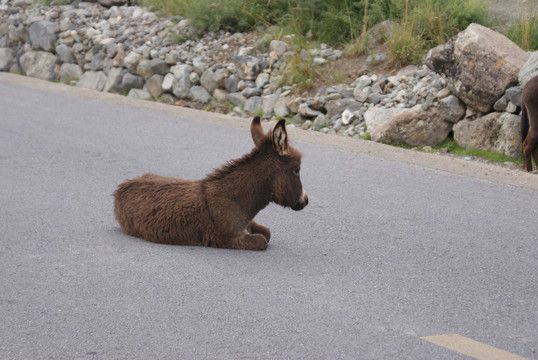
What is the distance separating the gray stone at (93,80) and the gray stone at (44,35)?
5.43 feet

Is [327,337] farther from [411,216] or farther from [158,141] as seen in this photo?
[158,141]

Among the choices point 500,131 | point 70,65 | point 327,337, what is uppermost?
point 327,337

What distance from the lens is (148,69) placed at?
15328mm

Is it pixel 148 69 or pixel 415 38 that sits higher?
pixel 415 38

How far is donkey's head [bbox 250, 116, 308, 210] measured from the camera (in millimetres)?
5805

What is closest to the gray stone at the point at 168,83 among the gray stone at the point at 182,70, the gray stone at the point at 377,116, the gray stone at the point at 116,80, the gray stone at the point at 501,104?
the gray stone at the point at 182,70

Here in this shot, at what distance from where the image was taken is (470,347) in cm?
415

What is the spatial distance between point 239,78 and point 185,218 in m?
8.79

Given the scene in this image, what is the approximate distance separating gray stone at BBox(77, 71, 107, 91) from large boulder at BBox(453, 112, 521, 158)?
8646 millimetres

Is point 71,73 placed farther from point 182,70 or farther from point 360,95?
point 360,95

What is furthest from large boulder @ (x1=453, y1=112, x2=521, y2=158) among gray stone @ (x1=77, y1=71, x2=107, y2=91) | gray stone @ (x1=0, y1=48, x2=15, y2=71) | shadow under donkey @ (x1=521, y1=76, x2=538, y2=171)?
gray stone @ (x1=0, y1=48, x2=15, y2=71)

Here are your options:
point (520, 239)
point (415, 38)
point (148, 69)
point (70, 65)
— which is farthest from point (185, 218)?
point (70, 65)

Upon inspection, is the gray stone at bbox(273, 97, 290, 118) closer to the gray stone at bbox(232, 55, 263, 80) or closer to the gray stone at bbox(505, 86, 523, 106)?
the gray stone at bbox(232, 55, 263, 80)

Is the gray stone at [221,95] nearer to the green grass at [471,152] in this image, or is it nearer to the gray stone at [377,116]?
the gray stone at [377,116]
